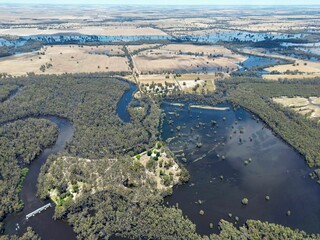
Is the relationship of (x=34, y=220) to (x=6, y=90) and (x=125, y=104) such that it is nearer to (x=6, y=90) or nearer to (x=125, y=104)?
(x=125, y=104)

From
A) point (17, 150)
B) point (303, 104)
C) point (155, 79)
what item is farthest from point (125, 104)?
point (303, 104)

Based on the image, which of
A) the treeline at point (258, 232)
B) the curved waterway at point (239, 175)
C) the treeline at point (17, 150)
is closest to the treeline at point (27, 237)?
the treeline at point (17, 150)

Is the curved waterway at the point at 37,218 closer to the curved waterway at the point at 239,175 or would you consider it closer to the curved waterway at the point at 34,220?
the curved waterway at the point at 34,220

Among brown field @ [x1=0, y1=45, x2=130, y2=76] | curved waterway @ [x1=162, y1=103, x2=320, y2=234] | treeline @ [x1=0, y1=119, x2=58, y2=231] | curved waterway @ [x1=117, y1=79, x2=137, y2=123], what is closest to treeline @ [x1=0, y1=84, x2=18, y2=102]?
brown field @ [x1=0, y1=45, x2=130, y2=76]

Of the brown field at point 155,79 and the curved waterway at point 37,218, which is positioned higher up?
the curved waterway at point 37,218

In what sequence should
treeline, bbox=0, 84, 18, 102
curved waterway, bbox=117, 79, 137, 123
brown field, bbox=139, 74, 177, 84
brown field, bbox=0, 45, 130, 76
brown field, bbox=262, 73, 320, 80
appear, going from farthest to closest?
brown field, bbox=0, 45, 130, 76 → brown field, bbox=262, 73, 320, 80 → brown field, bbox=139, 74, 177, 84 → treeline, bbox=0, 84, 18, 102 → curved waterway, bbox=117, 79, 137, 123

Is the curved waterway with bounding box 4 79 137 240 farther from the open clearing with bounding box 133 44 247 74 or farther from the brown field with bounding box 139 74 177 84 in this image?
the open clearing with bounding box 133 44 247 74

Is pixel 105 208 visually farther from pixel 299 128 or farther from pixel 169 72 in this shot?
pixel 169 72
